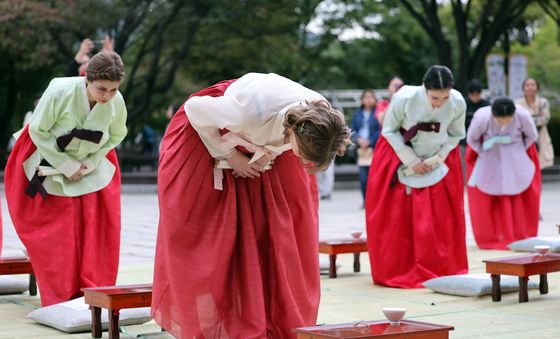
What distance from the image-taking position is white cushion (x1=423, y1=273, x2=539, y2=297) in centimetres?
730

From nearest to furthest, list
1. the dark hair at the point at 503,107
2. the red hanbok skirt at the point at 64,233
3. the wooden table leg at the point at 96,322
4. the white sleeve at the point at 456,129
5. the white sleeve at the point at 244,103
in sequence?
1. the white sleeve at the point at 244,103
2. the wooden table leg at the point at 96,322
3. the red hanbok skirt at the point at 64,233
4. the white sleeve at the point at 456,129
5. the dark hair at the point at 503,107

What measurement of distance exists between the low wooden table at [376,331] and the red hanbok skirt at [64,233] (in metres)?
2.68

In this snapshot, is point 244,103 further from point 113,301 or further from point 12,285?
point 12,285

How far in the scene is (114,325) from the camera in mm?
5770

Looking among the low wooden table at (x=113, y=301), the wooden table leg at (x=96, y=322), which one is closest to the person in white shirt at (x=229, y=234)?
the low wooden table at (x=113, y=301)

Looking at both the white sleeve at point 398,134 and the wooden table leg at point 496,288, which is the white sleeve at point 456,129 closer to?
the white sleeve at point 398,134

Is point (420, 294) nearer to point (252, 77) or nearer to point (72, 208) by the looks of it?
point (72, 208)

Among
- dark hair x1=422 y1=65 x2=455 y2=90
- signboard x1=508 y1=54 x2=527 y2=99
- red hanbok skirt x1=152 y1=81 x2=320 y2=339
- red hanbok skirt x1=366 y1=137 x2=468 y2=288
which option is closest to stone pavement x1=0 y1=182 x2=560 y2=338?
red hanbok skirt x1=366 y1=137 x2=468 y2=288

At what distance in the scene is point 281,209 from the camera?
5.12 meters

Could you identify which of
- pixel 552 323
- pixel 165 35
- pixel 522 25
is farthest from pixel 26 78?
pixel 552 323

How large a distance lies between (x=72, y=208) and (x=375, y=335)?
3159 mm

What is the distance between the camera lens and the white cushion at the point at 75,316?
6.12m

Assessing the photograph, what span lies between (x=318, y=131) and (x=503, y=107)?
5.98 m

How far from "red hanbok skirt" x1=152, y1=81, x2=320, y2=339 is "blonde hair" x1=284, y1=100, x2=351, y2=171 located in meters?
0.70
